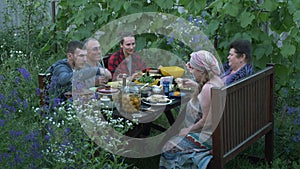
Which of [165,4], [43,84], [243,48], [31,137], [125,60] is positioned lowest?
[31,137]

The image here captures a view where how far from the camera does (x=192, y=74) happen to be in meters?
4.34

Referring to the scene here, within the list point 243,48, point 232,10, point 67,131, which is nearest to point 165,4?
point 232,10

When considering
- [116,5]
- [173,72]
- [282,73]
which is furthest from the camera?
[116,5]

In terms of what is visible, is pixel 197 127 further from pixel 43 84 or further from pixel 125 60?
pixel 125 60

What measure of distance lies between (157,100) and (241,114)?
0.65 m

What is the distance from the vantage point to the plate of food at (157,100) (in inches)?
154

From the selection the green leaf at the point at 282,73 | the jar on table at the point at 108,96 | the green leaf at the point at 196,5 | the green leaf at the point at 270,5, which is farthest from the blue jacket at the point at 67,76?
the green leaf at the point at 282,73

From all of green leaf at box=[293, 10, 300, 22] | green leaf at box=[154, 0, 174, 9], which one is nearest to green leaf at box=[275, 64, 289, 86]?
green leaf at box=[293, 10, 300, 22]

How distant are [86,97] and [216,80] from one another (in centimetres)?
98

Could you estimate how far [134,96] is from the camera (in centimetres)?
377

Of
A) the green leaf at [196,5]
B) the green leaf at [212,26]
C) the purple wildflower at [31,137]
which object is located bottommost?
the purple wildflower at [31,137]

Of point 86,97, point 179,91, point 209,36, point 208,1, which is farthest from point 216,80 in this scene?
point 208,1

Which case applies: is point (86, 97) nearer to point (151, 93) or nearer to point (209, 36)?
point (151, 93)

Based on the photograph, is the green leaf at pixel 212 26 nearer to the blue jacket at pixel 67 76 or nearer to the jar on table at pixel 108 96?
the blue jacket at pixel 67 76
